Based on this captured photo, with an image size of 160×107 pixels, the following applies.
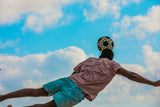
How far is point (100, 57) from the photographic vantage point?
5.15 metres

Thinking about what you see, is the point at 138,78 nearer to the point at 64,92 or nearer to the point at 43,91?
the point at 64,92

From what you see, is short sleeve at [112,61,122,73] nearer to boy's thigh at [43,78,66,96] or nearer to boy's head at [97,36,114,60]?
boy's head at [97,36,114,60]

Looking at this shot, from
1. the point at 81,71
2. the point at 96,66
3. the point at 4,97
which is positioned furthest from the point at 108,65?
the point at 4,97

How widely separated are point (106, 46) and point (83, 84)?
1.08 meters

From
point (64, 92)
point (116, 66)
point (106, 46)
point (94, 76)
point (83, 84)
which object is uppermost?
point (106, 46)

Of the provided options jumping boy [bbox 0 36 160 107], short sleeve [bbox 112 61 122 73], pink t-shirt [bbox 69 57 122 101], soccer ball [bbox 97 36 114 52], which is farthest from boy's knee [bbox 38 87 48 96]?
soccer ball [bbox 97 36 114 52]

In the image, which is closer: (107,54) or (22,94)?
(22,94)

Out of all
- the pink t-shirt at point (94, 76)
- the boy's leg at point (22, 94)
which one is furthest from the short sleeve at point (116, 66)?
the boy's leg at point (22, 94)

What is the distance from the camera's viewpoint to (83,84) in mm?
4543

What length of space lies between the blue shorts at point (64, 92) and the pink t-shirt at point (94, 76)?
10 cm

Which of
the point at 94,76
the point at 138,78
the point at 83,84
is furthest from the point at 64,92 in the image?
the point at 138,78

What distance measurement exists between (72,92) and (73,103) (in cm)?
21

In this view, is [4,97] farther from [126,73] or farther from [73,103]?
[126,73]

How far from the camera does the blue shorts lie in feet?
14.5
